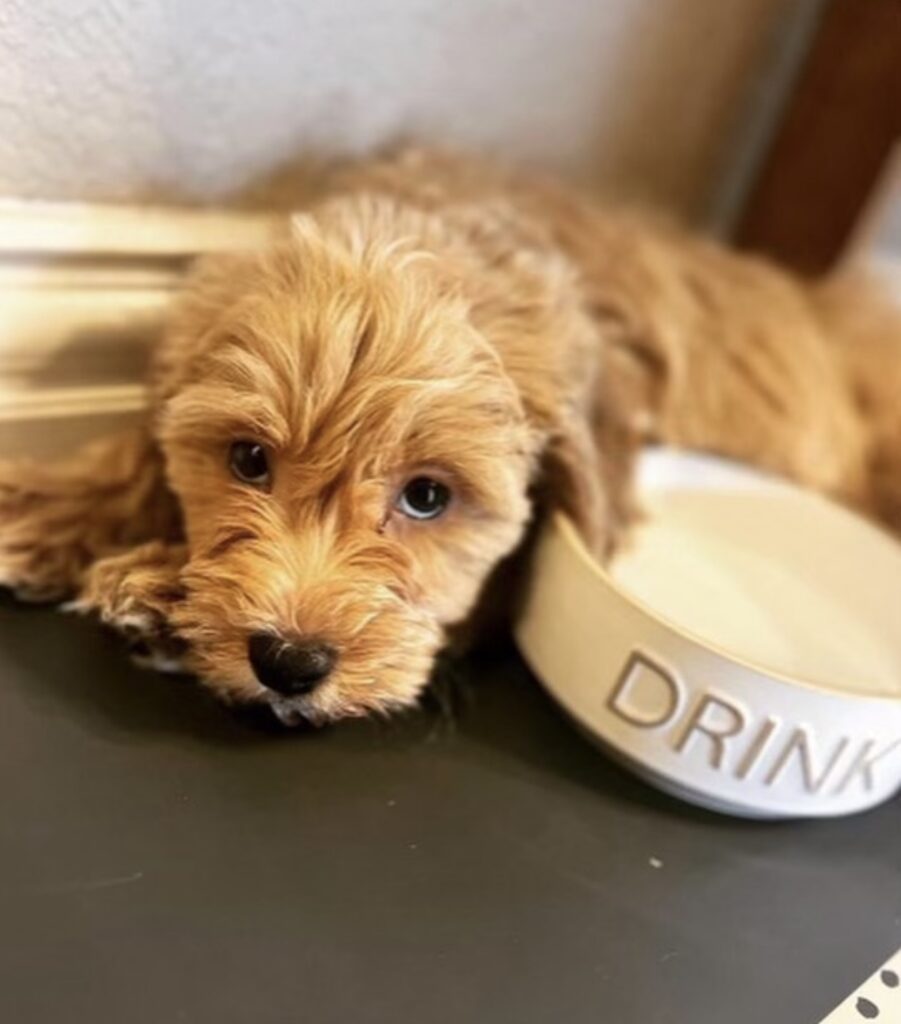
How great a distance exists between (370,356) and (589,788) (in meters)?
0.56

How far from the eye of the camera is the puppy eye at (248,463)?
4.17ft

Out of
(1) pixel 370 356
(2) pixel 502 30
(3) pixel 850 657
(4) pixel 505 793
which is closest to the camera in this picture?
(1) pixel 370 356

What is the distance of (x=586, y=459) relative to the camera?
4.60 ft

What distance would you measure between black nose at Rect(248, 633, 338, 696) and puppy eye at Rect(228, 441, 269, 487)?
19 centimetres

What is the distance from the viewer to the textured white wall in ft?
4.73

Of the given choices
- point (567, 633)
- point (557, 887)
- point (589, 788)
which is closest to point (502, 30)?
point (567, 633)

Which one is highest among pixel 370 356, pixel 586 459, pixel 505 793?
pixel 370 356

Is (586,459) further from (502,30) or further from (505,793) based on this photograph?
(502,30)

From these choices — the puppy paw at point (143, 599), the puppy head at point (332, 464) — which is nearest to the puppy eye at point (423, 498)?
the puppy head at point (332, 464)

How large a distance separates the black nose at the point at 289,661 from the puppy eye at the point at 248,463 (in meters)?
0.19

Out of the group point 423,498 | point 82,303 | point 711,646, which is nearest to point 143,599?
point 423,498

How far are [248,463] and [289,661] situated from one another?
237 millimetres

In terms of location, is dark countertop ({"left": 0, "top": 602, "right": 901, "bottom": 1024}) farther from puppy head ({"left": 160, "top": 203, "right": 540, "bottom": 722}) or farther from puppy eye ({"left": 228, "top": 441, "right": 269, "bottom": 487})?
puppy eye ({"left": 228, "top": 441, "right": 269, "bottom": 487})

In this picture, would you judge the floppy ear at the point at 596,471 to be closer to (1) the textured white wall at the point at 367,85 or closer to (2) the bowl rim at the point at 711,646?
(2) the bowl rim at the point at 711,646
